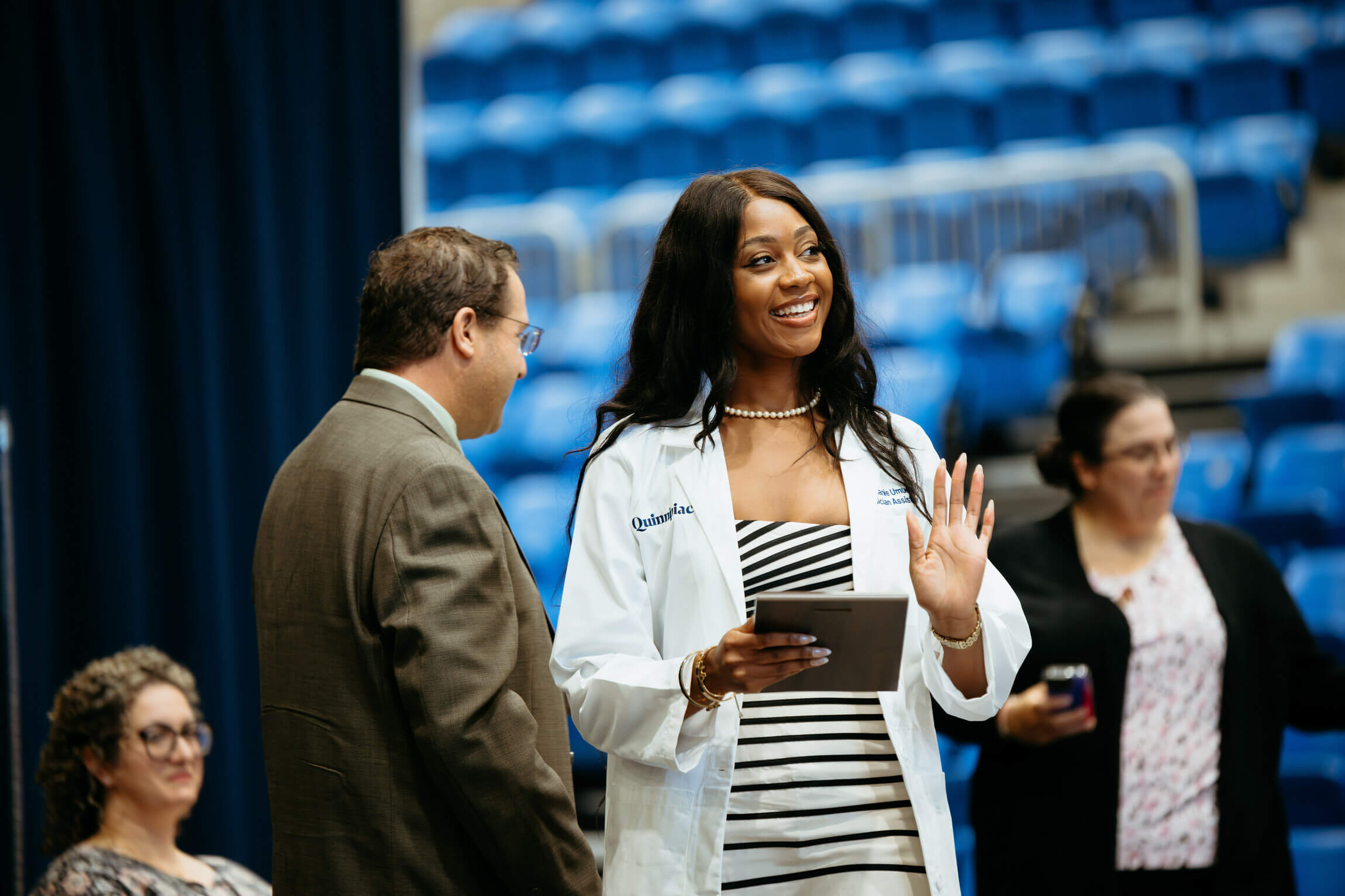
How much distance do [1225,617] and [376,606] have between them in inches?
75.0

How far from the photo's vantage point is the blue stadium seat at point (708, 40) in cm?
730

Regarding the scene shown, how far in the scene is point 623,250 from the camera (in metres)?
6.65

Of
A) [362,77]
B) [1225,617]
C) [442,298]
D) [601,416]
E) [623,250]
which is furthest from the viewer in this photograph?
[623,250]

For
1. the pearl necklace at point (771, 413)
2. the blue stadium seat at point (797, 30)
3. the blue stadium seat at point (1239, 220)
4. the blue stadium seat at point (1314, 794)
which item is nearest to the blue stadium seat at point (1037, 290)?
the blue stadium seat at point (1239, 220)

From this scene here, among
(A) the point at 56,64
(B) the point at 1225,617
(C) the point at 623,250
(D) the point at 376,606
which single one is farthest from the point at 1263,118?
(D) the point at 376,606

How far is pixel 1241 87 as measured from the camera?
246 inches

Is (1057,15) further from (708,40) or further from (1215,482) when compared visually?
(1215,482)

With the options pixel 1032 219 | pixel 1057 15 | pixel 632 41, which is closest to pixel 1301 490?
pixel 1032 219

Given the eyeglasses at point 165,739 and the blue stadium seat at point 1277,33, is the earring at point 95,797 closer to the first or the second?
the eyeglasses at point 165,739

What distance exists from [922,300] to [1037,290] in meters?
0.54

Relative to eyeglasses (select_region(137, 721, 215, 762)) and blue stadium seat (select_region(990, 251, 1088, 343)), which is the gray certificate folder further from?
blue stadium seat (select_region(990, 251, 1088, 343))

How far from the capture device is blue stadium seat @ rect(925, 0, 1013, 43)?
6.59 m

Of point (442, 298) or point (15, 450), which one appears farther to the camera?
point (15, 450)

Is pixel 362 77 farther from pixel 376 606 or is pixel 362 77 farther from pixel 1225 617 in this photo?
pixel 1225 617
